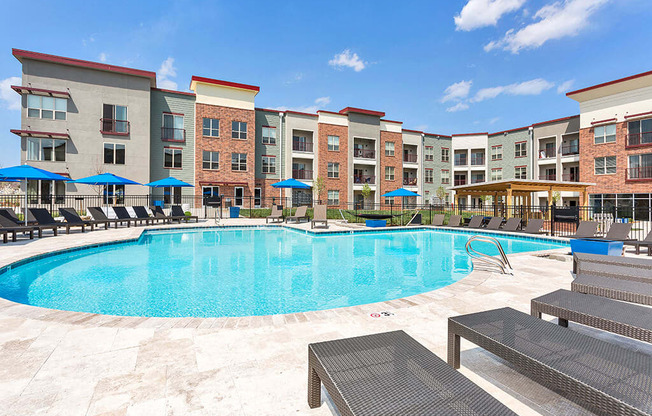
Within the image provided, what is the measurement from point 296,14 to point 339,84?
32.8ft

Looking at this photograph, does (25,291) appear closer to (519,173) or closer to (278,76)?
(278,76)

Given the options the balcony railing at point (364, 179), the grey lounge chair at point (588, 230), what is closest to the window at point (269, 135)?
the balcony railing at point (364, 179)

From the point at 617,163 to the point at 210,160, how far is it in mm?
32690

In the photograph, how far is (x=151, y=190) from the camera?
22969 millimetres

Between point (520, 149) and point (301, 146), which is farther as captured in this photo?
point (520, 149)

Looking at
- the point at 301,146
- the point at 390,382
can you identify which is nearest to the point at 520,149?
the point at 301,146

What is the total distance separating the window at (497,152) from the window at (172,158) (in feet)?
111

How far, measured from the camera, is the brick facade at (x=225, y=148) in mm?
24500

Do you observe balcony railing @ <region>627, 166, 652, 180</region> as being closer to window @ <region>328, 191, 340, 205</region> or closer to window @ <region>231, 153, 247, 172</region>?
window @ <region>328, 191, 340, 205</region>

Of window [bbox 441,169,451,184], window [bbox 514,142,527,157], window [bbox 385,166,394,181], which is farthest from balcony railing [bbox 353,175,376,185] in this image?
window [bbox 514,142,527,157]

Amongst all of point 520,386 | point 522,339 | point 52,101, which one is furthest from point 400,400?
point 52,101

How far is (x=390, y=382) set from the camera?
154 cm

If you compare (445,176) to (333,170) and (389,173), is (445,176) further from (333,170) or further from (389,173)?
(333,170)

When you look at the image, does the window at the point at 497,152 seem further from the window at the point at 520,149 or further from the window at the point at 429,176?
the window at the point at 429,176
